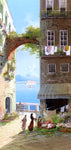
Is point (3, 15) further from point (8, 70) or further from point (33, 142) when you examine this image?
point (33, 142)

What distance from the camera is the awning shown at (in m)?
8.74

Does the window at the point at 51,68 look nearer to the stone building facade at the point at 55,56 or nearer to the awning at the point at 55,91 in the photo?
the stone building facade at the point at 55,56

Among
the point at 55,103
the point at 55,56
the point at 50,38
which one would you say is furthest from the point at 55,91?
the point at 50,38

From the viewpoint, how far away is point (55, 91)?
8844mm

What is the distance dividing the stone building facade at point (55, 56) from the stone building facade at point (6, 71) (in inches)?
75.5

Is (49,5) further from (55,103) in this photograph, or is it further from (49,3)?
(55,103)

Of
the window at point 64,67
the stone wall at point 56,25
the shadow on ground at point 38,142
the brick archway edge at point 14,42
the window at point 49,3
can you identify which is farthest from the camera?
the brick archway edge at point 14,42

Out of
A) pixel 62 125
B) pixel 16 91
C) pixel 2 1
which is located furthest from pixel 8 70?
pixel 62 125

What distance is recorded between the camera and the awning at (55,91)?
28.7 ft

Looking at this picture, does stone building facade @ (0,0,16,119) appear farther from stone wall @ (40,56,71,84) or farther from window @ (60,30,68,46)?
window @ (60,30,68,46)

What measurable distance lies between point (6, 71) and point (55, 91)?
303 centimetres

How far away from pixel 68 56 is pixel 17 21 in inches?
113

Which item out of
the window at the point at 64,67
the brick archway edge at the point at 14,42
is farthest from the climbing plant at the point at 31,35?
the window at the point at 64,67

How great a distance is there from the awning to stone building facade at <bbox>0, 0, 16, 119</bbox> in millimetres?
2355
